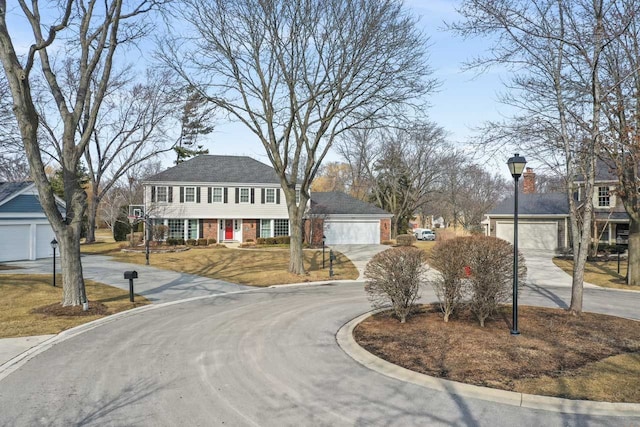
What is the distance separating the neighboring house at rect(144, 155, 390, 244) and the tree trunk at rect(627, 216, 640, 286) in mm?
22221

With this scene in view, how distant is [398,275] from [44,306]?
9742mm

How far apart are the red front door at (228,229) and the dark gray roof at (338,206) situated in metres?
6.76

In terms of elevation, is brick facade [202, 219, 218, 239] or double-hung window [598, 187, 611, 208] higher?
double-hung window [598, 187, 611, 208]

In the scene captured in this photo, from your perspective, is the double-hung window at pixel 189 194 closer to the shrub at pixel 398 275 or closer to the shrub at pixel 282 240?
the shrub at pixel 282 240

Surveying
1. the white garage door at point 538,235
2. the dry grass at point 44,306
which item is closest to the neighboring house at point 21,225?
the dry grass at point 44,306

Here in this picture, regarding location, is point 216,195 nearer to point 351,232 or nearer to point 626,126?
point 351,232

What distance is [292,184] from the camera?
20.4 meters

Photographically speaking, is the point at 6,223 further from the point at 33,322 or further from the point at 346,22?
the point at 346,22

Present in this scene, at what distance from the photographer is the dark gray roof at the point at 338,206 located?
38.7 meters

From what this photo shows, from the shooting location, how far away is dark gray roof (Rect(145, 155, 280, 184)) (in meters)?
36.2

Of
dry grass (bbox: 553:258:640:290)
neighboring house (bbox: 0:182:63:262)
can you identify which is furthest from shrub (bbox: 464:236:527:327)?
neighboring house (bbox: 0:182:63:262)

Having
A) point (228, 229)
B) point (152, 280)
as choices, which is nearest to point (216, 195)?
point (228, 229)

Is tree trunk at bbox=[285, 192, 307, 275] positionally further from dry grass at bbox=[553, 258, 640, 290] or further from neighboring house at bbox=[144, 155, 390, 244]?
neighboring house at bbox=[144, 155, 390, 244]

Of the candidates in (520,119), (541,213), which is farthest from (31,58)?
(541,213)
